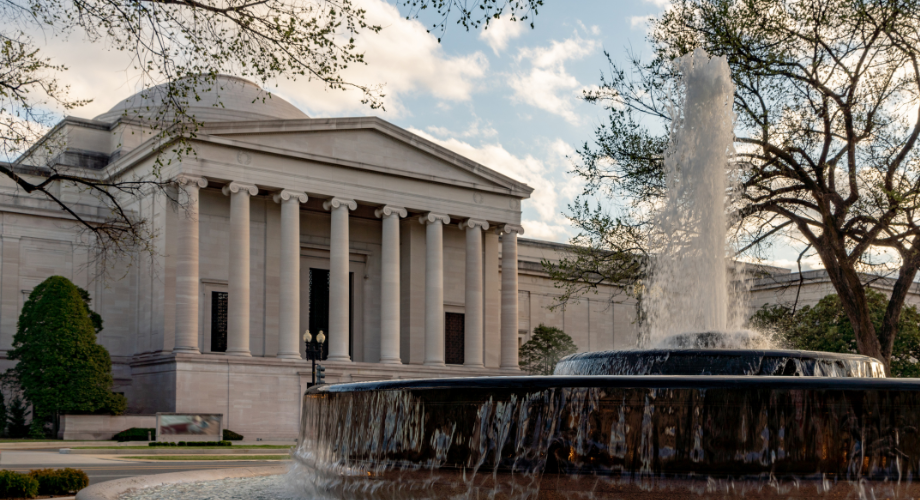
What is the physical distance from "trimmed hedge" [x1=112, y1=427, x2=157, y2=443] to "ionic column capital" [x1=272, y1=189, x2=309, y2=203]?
14.2m

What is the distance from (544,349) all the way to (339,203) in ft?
61.8

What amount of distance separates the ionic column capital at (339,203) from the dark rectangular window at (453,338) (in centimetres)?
1025

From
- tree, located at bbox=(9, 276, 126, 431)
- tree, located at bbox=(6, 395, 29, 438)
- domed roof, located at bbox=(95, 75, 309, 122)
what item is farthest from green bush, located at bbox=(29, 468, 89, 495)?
domed roof, located at bbox=(95, 75, 309, 122)

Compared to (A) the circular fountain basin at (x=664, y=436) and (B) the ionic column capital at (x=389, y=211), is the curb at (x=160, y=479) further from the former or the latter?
(B) the ionic column capital at (x=389, y=211)

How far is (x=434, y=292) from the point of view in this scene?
51906 mm

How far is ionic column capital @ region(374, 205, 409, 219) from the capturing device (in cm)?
5100

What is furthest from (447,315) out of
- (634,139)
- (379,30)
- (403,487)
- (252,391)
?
(403,487)

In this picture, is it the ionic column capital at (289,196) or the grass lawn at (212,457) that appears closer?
the grass lawn at (212,457)

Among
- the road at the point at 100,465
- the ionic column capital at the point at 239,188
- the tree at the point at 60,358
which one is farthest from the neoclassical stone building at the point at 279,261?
the road at the point at 100,465

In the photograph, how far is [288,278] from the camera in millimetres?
46688

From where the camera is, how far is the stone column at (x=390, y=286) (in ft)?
164

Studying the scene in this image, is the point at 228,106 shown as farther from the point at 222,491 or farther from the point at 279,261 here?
the point at 222,491

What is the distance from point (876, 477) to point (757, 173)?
16455 mm

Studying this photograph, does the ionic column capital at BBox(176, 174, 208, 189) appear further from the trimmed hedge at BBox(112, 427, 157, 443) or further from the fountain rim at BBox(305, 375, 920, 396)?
the fountain rim at BBox(305, 375, 920, 396)
